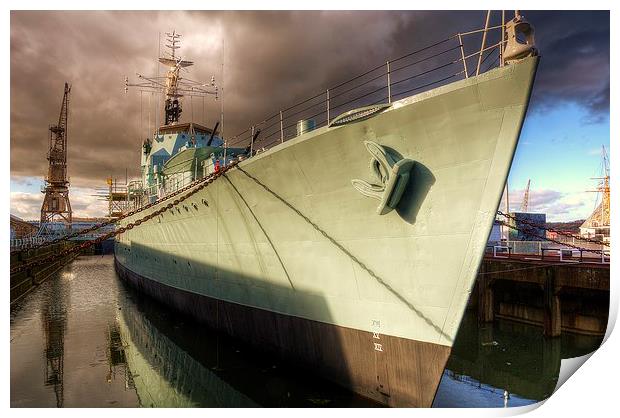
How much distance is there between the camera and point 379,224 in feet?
21.8

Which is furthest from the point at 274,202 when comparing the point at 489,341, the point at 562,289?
the point at 562,289

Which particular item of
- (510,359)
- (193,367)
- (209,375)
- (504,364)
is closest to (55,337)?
(193,367)

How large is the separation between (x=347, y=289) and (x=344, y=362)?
1335 mm

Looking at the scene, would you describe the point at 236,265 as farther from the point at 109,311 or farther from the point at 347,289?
the point at 109,311

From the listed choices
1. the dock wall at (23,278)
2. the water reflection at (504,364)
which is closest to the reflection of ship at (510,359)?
the water reflection at (504,364)

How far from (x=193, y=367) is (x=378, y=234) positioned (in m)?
6.04

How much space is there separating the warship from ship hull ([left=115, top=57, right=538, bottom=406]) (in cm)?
2

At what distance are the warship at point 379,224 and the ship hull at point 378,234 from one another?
20 millimetres

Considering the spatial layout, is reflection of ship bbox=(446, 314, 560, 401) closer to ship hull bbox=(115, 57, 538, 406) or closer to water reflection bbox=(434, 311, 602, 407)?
water reflection bbox=(434, 311, 602, 407)

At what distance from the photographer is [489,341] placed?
501 inches

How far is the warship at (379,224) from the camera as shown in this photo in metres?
5.65

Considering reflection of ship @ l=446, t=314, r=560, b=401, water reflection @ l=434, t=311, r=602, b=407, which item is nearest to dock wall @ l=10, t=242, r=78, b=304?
water reflection @ l=434, t=311, r=602, b=407

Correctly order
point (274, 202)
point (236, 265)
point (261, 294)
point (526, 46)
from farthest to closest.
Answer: point (236, 265), point (261, 294), point (274, 202), point (526, 46)

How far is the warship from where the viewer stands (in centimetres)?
565
